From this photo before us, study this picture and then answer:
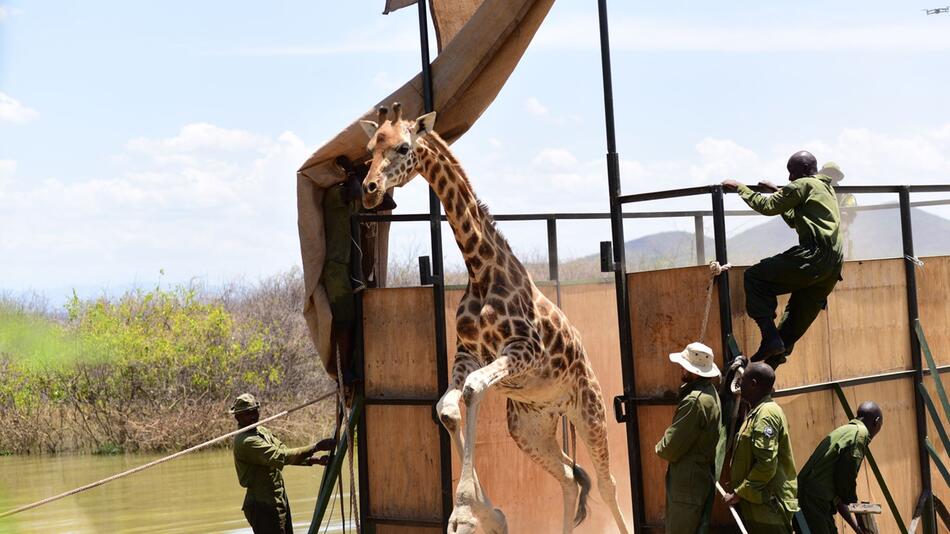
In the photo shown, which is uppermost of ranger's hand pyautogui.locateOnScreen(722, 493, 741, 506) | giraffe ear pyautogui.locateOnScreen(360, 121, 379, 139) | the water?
giraffe ear pyautogui.locateOnScreen(360, 121, 379, 139)

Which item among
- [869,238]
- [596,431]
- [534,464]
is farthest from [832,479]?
[534,464]

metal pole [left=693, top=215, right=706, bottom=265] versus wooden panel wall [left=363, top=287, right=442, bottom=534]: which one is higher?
metal pole [left=693, top=215, right=706, bottom=265]

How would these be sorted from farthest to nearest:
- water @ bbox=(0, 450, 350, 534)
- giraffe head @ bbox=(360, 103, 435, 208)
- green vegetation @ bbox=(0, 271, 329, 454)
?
green vegetation @ bbox=(0, 271, 329, 454)
water @ bbox=(0, 450, 350, 534)
giraffe head @ bbox=(360, 103, 435, 208)

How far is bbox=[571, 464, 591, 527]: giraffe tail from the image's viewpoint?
813 cm

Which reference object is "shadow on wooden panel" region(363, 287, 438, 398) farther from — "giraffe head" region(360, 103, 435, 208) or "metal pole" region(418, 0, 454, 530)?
"giraffe head" region(360, 103, 435, 208)

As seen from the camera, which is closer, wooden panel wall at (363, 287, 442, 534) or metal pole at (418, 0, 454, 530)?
metal pole at (418, 0, 454, 530)

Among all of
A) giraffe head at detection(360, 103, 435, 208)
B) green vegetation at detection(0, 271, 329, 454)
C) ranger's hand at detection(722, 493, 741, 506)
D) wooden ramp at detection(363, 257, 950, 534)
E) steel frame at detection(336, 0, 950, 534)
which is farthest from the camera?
green vegetation at detection(0, 271, 329, 454)

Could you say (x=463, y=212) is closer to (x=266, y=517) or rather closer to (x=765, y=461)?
(x=765, y=461)

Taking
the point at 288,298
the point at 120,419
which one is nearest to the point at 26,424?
the point at 120,419

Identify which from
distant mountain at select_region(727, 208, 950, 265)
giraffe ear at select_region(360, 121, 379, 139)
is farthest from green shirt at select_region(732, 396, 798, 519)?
giraffe ear at select_region(360, 121, 379, 139)

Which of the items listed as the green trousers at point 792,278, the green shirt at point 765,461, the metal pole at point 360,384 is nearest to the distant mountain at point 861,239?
the green trousers at point 792,278

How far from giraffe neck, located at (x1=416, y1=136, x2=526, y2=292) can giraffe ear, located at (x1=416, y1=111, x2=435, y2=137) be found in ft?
0.31

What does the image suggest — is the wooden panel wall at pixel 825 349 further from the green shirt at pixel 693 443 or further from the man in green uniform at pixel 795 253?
the green shirt at pixel 693 443

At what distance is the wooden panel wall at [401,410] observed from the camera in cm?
783
